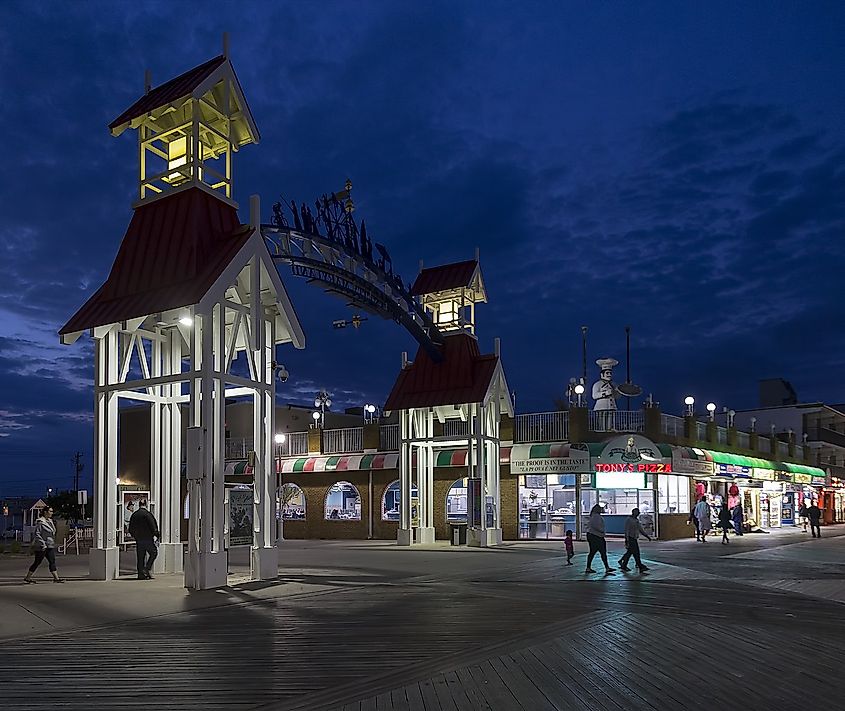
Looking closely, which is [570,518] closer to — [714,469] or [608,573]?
[714,469]

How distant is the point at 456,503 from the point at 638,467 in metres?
7.85

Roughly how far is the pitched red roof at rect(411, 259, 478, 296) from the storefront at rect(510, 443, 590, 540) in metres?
7.17

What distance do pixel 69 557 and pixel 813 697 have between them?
26.4 metres

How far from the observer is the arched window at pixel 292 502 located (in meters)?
41.2

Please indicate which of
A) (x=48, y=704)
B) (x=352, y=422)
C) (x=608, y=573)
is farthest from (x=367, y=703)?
(x=352, y=422)

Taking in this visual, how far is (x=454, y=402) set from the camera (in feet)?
103

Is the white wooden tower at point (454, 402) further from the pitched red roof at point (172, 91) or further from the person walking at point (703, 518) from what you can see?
the pitched red roof at point (172, 91)

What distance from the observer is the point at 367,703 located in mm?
8156

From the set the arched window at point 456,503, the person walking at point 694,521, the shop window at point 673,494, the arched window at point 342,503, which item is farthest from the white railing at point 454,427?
the person walking at point 694,521

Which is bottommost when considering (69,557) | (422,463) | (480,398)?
(69,557)

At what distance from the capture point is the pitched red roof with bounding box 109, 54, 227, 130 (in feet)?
65.0

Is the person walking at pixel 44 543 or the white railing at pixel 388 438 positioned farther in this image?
the white railing at pixel 388 438

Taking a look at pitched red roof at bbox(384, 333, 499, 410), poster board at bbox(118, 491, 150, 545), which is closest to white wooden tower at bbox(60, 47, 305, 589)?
poster board at bbox(118, 491, 150, 545)

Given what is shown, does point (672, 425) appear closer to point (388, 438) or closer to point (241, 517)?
point (388, 438)
